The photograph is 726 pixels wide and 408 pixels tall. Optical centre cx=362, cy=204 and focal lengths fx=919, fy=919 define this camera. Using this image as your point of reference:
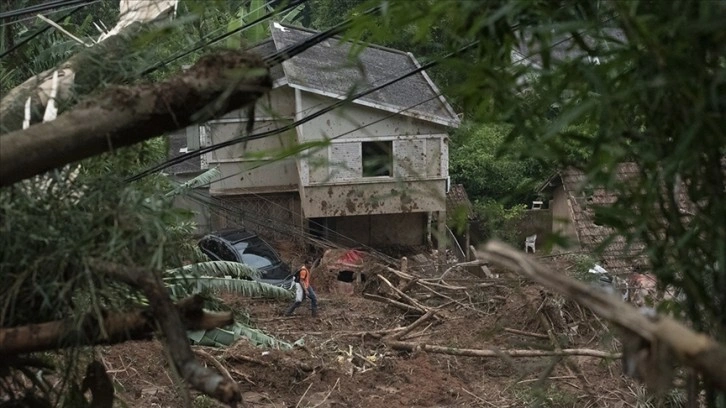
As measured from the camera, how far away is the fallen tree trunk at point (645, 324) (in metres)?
1.76

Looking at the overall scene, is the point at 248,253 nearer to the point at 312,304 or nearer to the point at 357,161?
the point at 312,304

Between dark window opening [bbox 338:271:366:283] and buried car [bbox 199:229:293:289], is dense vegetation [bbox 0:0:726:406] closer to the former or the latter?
buried car [bbox 199:229:293:289]

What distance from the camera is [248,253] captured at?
65.8 feet

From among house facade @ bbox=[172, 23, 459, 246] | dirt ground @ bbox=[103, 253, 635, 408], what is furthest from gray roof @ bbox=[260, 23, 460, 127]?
dirt ground @ bbox=[103, 253, 635, 408]

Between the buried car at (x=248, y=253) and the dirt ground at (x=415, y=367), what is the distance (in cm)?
257

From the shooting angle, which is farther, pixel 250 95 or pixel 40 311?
pixel 40 311

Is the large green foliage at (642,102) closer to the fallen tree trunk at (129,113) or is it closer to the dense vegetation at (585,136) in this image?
the dense vegetation at (585,136)

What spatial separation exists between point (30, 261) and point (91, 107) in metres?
0.56

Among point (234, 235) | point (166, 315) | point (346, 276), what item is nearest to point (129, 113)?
point (166, 315)

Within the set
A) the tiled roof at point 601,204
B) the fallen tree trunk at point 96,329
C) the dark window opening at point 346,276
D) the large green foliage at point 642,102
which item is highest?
the large green foliage at point 642,102

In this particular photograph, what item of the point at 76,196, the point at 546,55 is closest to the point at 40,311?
the point at 76,196

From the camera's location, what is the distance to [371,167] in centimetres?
314

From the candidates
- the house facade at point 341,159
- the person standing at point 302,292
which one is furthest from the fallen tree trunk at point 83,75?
the house facade at point 341,159

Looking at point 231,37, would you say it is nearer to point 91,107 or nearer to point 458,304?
point 91,107
